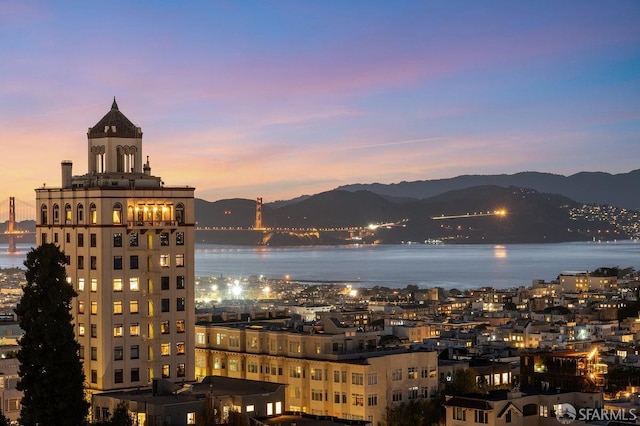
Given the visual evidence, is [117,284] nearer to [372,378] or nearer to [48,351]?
[48,351]

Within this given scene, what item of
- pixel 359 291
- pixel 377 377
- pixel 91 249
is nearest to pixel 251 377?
pixel 377 377

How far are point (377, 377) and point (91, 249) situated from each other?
367 inches

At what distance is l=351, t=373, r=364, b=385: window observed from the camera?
37656 mm

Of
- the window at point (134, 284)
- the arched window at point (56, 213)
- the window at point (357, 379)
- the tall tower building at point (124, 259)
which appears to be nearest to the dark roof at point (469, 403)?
the window at point (357, 379)

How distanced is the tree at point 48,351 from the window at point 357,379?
10.5m

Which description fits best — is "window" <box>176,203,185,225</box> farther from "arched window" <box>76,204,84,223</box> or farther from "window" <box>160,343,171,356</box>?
"window" <box>160,343,171,356</box>

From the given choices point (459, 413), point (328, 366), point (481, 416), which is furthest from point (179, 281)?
point (481, 416)

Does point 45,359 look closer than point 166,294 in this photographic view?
Yes

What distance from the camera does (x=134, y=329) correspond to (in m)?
35.2

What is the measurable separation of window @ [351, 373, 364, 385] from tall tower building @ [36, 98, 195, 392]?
16.0ft

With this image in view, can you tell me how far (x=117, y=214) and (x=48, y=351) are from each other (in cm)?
645

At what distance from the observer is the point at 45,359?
29344 mm

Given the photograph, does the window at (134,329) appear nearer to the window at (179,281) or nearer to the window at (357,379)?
the window at (179,281)

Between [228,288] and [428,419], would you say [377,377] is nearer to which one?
[428,419]
